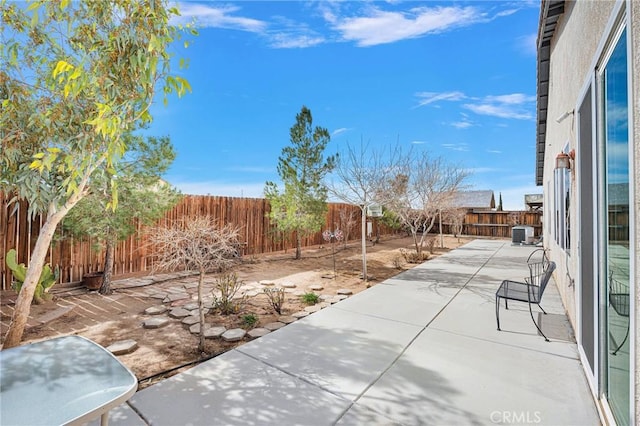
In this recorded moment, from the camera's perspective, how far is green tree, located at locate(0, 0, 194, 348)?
7.85 ft

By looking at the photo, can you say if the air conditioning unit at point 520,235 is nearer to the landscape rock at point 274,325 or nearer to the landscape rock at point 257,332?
the landscape rock at point 274,325

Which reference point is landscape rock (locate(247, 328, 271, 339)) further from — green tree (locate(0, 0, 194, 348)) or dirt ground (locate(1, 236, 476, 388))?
green tree (locate(0, 0, 194, 348))

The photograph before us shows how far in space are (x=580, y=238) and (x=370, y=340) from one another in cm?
246

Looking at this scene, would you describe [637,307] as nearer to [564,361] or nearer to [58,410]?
[564,361]

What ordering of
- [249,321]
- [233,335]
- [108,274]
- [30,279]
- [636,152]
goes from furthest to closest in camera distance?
1. [108,274]
2. [249,321]
3. [233,335]
4. [30,279]
5. [636,152]

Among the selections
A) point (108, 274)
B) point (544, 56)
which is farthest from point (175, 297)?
point (544, 56)

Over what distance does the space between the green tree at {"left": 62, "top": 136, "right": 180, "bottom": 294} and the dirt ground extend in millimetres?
773

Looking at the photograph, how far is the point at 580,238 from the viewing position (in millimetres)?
2926

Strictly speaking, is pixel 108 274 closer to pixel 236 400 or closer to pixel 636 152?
pixel 236 400

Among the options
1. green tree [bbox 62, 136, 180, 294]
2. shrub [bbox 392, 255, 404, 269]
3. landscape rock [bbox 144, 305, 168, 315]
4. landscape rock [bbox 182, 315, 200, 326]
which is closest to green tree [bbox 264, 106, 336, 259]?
shrub [bbox 392, 255, 404, 269]

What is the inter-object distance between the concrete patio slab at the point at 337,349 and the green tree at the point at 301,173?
19.3 feet

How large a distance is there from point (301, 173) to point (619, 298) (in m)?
8.68

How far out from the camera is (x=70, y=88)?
2182 millimetres

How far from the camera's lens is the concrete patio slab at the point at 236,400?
2059mm
